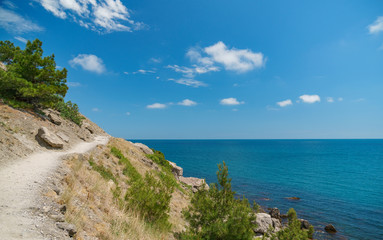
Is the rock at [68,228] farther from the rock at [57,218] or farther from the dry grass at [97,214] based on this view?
the rock at [57,218]

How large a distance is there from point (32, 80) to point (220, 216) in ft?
77.8

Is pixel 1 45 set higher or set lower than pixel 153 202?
higher

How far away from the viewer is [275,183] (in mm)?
48812

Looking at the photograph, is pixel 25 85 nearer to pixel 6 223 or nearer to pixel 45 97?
pixel 45 97

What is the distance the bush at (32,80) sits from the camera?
18.5 metres

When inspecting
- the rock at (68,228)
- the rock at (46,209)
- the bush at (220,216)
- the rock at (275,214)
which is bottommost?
the rock at (275,214)

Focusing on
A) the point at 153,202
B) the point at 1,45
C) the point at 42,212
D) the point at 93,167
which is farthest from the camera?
the point at 1,45

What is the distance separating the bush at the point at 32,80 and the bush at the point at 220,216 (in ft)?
64.3

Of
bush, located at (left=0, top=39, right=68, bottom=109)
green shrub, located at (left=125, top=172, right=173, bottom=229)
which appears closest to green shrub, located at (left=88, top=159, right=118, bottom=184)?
green shrub, located at (left=125, top=172, right=173, bottom=229)

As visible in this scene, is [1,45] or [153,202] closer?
[153,202]

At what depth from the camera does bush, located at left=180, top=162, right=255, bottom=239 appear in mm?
8250

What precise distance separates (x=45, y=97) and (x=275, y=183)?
50631 mm

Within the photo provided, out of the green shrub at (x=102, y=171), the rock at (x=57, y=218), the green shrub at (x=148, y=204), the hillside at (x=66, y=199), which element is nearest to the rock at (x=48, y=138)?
the hillside at (x=66, y=199)

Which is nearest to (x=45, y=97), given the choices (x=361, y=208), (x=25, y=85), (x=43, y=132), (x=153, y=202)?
(x=25, y=85)
